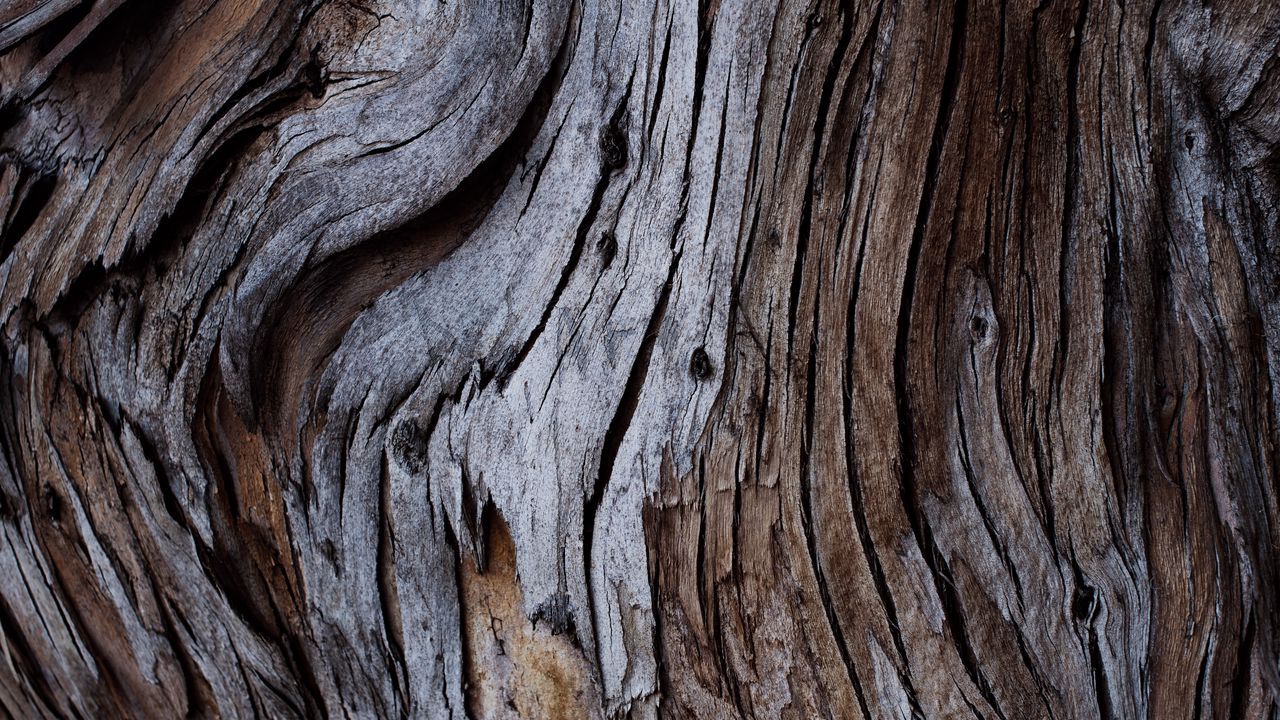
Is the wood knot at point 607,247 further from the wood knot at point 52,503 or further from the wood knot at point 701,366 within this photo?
the wood knot at point 52,503

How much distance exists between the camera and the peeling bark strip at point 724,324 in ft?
4.44

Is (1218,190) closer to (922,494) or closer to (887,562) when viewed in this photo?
(922,494)

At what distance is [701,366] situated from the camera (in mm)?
1390

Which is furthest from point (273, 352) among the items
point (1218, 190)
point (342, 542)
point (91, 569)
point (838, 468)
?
point (1218, 190)

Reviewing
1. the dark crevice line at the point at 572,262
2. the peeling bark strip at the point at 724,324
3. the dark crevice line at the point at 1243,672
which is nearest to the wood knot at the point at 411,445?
the peeling bark strip at the point at 724,324

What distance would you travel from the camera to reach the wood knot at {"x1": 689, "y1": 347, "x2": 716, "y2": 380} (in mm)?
1386

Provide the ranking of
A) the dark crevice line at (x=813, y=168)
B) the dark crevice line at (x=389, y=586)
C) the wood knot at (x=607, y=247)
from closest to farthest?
the dark crevice line at (x=813, y=168), the wood knot at (x=607, y=247), the dark crevice line at (x=389, y=586)

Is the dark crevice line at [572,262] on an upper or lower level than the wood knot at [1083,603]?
upper

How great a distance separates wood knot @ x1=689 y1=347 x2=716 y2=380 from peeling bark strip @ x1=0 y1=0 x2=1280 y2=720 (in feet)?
0.08

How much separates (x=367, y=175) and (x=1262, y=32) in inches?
64.0

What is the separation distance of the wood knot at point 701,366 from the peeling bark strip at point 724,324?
25mm

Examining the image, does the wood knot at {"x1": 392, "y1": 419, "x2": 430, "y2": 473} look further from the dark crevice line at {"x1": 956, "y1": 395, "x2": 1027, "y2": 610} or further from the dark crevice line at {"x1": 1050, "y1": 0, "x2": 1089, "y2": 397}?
the dark crevice line at {"x1": 1050, "y1": 0, "x2": 1089, "y2": 397}

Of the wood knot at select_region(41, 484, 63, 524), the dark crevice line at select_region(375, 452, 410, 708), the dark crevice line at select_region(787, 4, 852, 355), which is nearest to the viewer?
the dark crevice line at select_region(787, 4, 852, 355)

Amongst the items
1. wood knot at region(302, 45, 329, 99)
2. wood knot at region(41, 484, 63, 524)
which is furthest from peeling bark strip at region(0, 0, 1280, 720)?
wood knot at region(41, 484, 63, 524)
